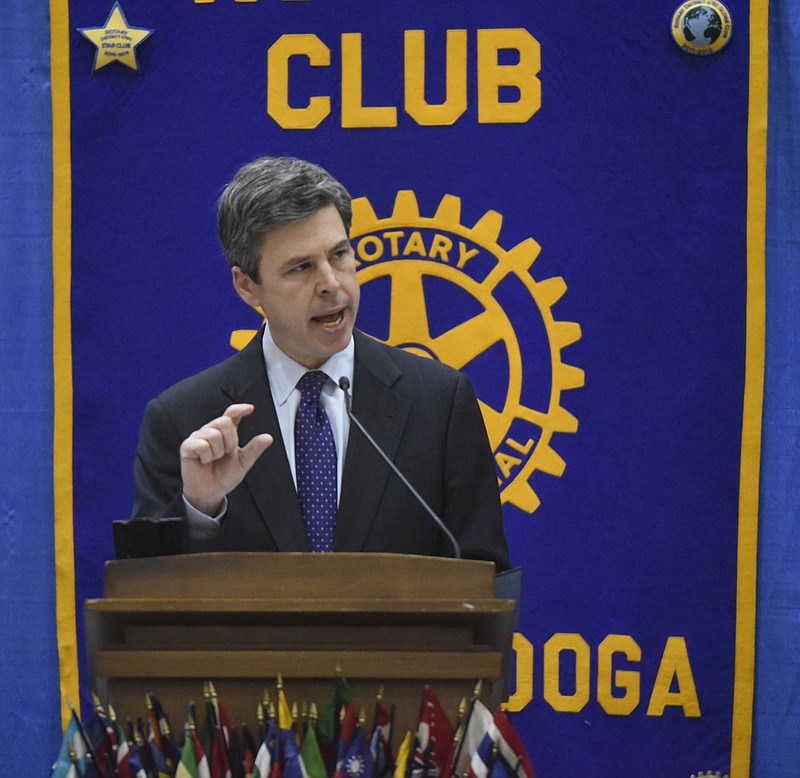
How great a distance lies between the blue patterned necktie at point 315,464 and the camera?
194 cm

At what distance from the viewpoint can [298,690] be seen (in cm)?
145

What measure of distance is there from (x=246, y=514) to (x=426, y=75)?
61.8 inches

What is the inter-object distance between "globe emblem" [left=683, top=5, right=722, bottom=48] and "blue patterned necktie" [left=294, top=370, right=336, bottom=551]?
150 centimetres

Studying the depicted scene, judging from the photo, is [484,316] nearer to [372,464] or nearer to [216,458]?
[372,464]

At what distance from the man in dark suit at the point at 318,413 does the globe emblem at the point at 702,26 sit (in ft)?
4.35

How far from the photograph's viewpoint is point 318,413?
2.03 metres

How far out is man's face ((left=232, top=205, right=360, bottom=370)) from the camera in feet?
6.56

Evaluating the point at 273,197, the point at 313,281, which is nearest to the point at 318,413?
the point at 313,281

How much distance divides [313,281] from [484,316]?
1.16 metres

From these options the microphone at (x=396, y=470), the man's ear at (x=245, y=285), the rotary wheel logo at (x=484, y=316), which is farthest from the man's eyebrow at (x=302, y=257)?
the rotary wheel logo at (x=484, y=316)

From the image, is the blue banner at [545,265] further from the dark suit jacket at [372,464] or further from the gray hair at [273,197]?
the gray hair at [273,197]

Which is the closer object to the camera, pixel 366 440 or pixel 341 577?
pixel 341 577

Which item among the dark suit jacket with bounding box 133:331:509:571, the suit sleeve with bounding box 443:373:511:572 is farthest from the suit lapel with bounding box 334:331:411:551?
the suit sleeve with bounding box 443:373:511:572

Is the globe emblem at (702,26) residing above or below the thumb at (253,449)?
above
